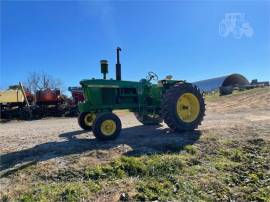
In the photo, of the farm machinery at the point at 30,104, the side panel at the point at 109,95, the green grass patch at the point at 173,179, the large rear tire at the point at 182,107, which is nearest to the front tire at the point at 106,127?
the side panel at the point at 109,95

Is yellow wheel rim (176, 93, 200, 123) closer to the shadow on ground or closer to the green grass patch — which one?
the shadow on ground

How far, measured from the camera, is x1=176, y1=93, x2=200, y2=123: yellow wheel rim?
1070cm

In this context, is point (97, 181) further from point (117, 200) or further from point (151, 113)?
point (151, 113)

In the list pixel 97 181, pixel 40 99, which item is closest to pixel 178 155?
pixel 97 181

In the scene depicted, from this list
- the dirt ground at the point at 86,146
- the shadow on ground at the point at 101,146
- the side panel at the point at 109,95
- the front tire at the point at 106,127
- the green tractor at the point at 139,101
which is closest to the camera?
the dirt ground at the point at 86,146

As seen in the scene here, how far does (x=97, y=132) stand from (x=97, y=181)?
289cm

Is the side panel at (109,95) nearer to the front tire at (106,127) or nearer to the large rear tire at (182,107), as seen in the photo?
the front tire at (106,127)

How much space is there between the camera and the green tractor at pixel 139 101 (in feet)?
30.9

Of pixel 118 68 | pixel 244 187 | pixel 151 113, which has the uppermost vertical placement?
pixel 118 68

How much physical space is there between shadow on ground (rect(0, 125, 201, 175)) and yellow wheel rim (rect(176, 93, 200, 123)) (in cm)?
77

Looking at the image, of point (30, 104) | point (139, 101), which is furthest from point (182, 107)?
point (30, 104)

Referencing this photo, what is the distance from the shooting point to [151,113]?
11.4 metres

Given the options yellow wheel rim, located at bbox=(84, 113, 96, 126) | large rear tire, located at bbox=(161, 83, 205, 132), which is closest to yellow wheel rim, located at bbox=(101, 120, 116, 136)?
large rear tire, located at bbox=(161, 83, 205, 132)

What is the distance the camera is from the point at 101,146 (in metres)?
8.32
